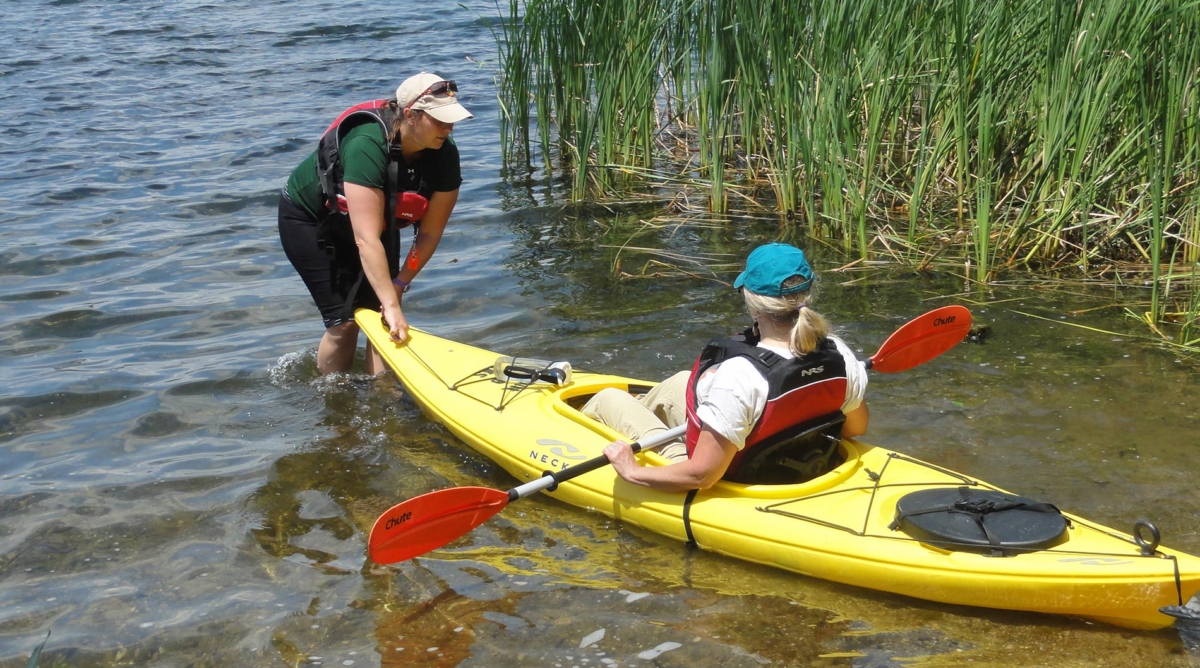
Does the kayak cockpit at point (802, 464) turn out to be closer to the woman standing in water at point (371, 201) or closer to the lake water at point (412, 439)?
the lake water at point (412, 439)

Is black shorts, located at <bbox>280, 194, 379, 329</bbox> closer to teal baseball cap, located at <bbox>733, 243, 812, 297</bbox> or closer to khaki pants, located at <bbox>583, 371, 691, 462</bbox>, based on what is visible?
khaki pants, located at <bbox>583, 371, 691, 462</bbox>

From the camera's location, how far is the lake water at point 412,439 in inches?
122

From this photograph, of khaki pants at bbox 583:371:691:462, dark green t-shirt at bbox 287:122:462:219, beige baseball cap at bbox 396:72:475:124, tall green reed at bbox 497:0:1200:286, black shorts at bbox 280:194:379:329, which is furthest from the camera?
tall green reed at bbox 497:0:1200:286

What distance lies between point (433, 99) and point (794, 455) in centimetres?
189

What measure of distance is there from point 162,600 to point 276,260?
12.1ft

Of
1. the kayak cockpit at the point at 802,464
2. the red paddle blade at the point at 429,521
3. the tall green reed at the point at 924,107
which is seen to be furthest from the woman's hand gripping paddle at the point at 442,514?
the tall green reed at the point at 924,107

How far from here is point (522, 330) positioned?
18.6 feet

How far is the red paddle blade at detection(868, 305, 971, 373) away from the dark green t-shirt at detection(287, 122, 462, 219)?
6.35ft

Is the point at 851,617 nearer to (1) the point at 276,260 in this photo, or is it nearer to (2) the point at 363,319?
(2) the point at 363,319

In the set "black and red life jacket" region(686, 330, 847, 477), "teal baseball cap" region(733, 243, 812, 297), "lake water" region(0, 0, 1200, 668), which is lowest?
"lake water" region(0, 0, 1200, 668)

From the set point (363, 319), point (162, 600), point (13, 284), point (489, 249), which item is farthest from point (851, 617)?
point (13, 284)

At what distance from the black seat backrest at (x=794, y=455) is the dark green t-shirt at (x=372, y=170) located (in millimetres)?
1834

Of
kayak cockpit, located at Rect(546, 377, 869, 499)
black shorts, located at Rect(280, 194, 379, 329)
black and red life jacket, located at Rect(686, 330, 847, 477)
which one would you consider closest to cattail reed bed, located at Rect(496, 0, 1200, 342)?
kayak cockpit, located at Rect(546, 377, 869, 499)

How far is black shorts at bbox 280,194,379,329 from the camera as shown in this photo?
14.7 ft
